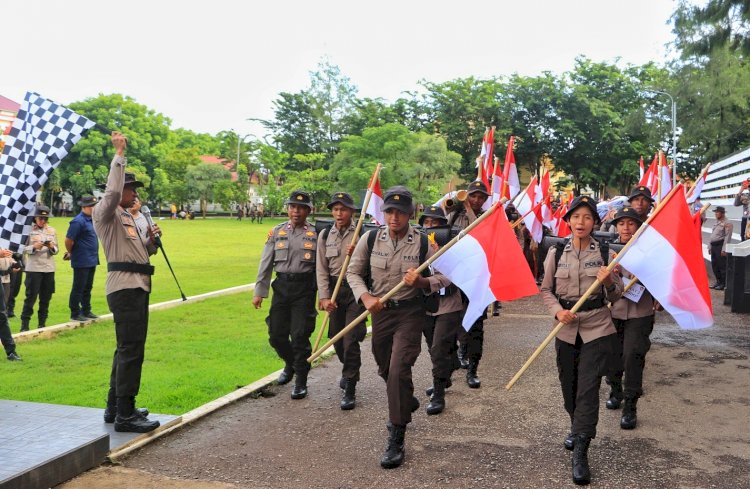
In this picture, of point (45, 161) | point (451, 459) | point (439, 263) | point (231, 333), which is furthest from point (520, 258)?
point (231, 333)

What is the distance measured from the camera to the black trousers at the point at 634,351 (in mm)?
5832

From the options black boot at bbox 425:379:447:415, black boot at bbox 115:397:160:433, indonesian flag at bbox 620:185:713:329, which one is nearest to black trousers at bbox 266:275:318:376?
black boot at bbox 425:379:447:415

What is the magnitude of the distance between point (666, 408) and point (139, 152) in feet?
235

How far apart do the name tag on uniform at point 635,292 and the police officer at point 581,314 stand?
2.78 feet

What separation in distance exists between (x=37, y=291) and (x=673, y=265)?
9.01m

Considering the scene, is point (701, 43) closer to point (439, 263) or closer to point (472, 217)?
point (472, 217)

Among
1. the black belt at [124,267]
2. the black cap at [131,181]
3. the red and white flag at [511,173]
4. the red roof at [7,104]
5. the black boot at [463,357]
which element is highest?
the red roof at [7,104]

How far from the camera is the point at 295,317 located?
22.3ft

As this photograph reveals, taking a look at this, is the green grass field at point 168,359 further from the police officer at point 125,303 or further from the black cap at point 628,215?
the black cap at point 628,215

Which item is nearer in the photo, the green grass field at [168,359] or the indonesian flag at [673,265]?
the indonesian flag at [673,265]

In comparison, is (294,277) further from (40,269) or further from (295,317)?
(40,269)

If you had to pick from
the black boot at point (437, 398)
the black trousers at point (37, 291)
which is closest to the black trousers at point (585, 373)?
the black boot at point (437, 398)

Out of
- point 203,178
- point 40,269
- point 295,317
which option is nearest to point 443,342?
point 295,317

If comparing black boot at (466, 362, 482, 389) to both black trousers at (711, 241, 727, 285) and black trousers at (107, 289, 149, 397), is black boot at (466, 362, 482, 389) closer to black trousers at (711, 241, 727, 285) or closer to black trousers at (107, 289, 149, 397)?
black trousers at (107, 289, 149, 397)
